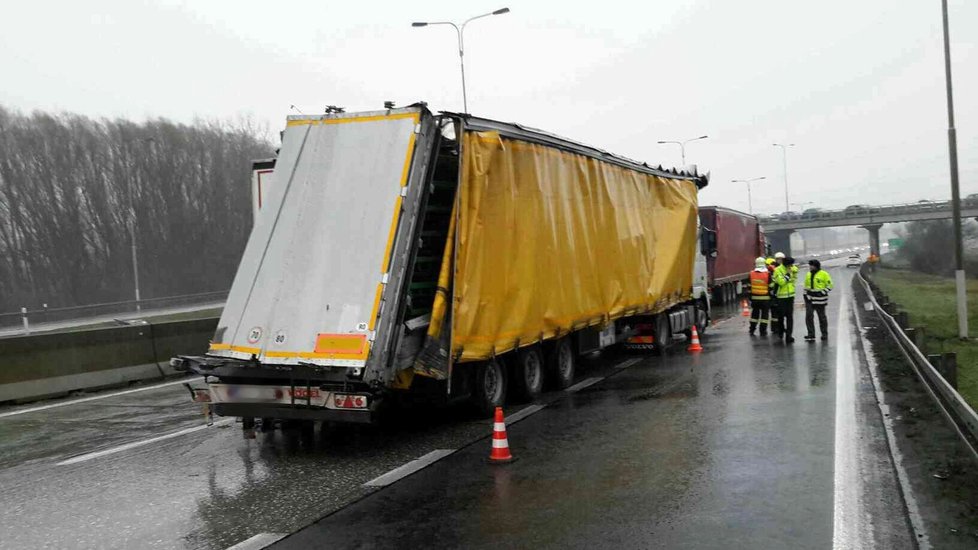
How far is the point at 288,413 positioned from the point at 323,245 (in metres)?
1.60

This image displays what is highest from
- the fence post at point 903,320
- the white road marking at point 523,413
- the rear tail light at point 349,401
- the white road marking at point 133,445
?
the rear tail light at point 349,401

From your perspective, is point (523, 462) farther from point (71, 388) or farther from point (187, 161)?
point (187, 161)

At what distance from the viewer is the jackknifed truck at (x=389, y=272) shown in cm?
765

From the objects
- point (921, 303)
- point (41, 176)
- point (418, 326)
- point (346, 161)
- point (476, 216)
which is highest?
point (41, 176)

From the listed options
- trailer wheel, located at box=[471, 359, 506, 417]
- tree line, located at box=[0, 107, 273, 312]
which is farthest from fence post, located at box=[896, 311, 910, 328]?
tree line, located at box=[0, 107, 273, 312]

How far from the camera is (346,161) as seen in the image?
8.27 metres

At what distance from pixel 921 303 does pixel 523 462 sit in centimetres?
2982

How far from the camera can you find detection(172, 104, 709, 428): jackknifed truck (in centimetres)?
765

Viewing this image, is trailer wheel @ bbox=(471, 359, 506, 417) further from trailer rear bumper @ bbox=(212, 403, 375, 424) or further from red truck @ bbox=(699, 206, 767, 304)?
red truck @ bbox=(699, 206, 767, 304)

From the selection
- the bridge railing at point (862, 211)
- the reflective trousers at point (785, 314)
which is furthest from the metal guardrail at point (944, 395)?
the bridge railing at point (862, 211)

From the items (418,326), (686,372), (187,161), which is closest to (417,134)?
(418,326)

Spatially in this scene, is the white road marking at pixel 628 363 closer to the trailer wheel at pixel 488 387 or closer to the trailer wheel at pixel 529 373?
the trailer wheel at pixel 529 373

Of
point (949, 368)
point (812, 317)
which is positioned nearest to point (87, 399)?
point (949, 368)

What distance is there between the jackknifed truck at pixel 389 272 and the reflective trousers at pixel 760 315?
9.08 meters
